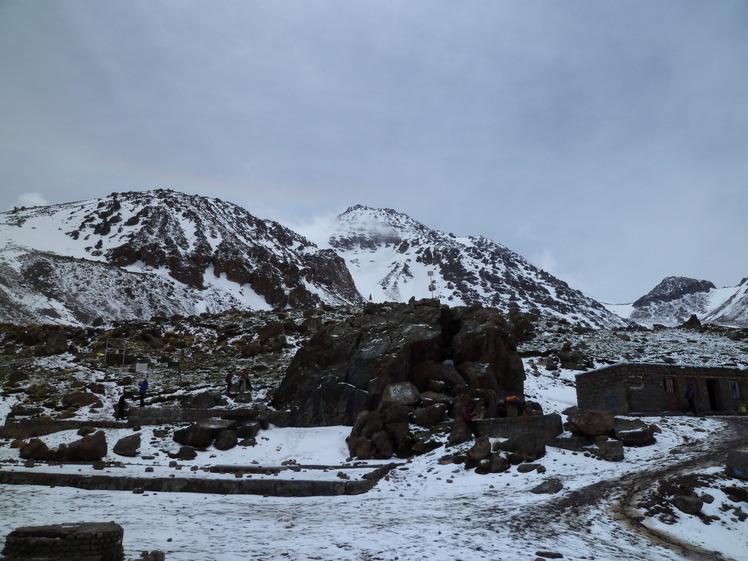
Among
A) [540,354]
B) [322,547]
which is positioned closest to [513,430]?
[322,547]

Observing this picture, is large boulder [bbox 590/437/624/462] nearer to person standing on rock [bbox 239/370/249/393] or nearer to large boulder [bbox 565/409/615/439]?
large boulder [bbox 565/409/615/439]

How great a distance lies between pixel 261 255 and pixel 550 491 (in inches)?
4619

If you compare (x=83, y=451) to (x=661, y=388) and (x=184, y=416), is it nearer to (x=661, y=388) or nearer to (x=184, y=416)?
(x=184, y=416)

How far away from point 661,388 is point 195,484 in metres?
20.4

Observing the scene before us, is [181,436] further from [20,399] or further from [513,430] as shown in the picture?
[513,430]

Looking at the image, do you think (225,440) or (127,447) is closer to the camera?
(127,447)

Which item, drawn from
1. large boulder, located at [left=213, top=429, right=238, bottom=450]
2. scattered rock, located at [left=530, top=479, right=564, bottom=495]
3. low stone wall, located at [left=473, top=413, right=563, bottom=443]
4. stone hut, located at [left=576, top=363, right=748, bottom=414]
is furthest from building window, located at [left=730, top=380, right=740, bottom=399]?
large boulder, located at [left=213, top=429, right=238, bottom=450]

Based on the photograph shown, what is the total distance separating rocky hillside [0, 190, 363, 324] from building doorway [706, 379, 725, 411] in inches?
2826

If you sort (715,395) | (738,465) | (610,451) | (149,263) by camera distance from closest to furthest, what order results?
(738,465) < (610,451) < (715,395) < (149,263)

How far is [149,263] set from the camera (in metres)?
101

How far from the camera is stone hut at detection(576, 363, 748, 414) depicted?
22406mm

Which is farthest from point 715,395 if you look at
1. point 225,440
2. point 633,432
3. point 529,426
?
point 225,440

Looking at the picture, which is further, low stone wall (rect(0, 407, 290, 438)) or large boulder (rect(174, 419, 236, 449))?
low stone wall (rect(0, 407, 290, 438))

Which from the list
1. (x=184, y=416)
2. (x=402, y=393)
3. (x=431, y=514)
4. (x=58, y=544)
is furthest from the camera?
(x=184, y=416)
